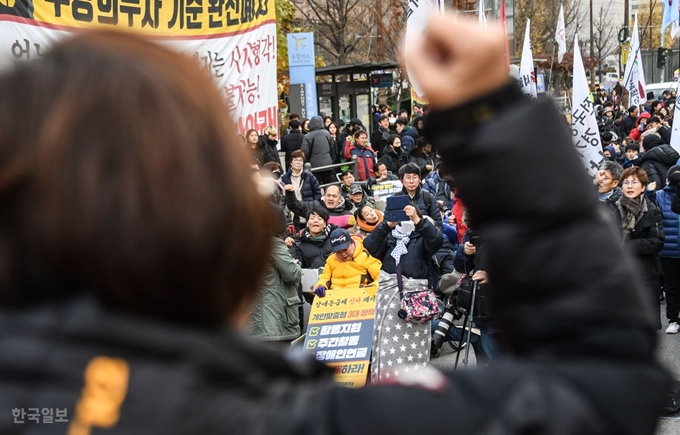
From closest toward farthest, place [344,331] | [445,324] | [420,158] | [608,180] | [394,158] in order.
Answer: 1. [445,324]
2. [344,331]
3. [608,180]
4. [420,158]
5. [394,158]

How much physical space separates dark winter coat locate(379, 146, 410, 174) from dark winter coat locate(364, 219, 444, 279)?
10031 millimetres

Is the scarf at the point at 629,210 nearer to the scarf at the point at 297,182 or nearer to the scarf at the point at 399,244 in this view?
the scarf at the point at 399,244

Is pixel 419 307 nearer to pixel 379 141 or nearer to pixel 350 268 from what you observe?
pixel 350 268

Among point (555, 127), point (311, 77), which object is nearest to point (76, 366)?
point (555, 127)

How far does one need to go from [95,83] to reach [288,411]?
0.39m

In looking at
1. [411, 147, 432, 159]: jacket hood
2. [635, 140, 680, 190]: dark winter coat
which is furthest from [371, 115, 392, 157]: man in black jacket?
[635, 140, 680, 190]: dark winter coat

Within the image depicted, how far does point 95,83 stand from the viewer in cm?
90

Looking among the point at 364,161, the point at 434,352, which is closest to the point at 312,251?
the point at 434,352

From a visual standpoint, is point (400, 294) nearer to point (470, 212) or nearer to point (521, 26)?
point (470, 212)

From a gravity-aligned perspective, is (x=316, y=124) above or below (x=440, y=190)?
above

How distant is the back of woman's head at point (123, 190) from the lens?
2.80 ft

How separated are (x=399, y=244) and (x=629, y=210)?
7.11 feet

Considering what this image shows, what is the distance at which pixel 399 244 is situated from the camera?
820 centimetres

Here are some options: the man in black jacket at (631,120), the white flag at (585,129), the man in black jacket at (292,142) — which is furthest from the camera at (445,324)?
the man in black jacket at (631,120)
